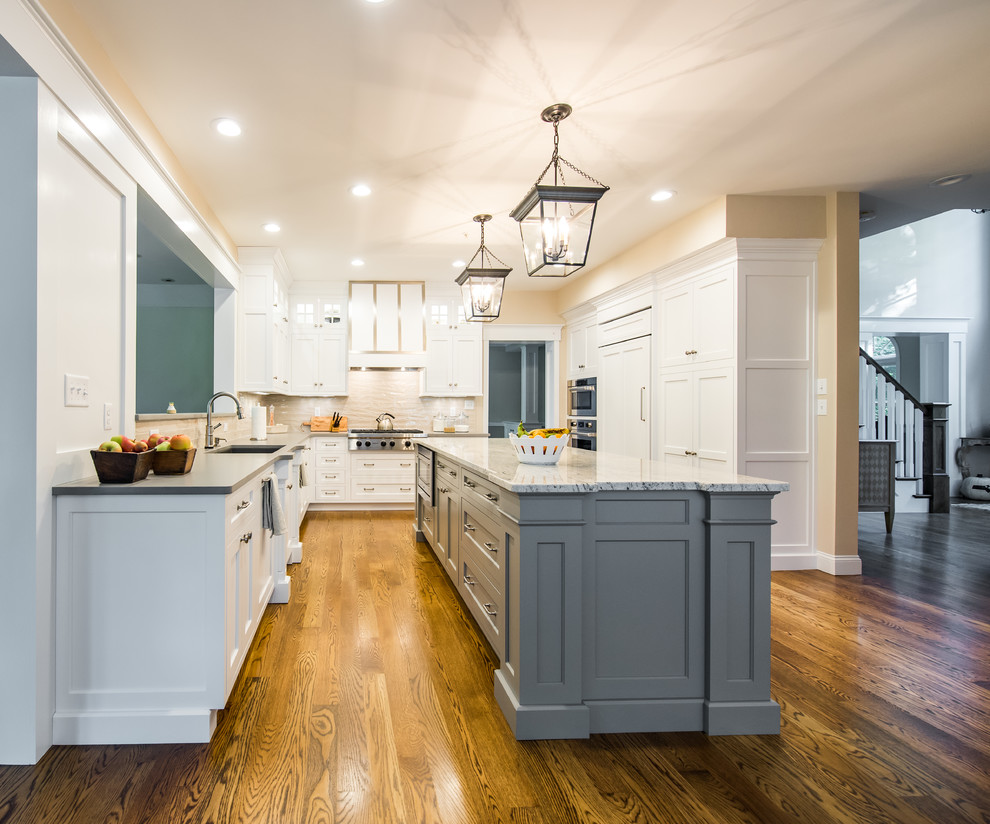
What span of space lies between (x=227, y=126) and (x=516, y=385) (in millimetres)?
5303

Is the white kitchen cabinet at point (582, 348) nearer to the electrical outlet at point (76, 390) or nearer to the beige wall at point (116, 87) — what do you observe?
the beige wall at point (116, 87)

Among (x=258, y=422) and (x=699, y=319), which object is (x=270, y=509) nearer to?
(x=258, y=422)

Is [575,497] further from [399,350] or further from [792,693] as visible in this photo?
[399,350]

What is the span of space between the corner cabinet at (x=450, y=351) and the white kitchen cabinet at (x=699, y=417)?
2768 millimetres

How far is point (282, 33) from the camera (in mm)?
2484

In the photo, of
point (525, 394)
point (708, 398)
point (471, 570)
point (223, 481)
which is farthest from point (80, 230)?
point (525, 394)

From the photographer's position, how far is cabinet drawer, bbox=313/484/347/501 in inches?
276

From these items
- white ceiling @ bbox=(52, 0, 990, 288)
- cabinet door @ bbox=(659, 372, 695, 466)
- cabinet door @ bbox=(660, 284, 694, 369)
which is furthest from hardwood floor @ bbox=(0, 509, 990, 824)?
white ceiling @ bbox=(52, 0, 990, 288)

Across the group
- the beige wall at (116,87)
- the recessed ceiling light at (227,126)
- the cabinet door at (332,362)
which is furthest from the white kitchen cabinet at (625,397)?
the beige wall at (116,87)

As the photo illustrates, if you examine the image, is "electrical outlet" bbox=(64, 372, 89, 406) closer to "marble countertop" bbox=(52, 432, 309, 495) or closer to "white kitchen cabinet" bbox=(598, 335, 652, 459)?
"marble countertop" bbox=(52, 432, 309, 495)

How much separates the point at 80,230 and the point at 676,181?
334cm

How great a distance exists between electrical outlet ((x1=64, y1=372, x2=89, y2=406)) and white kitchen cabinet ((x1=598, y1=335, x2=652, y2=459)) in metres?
4.32

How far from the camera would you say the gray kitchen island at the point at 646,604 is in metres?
2.14

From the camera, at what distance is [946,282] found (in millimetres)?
8492
